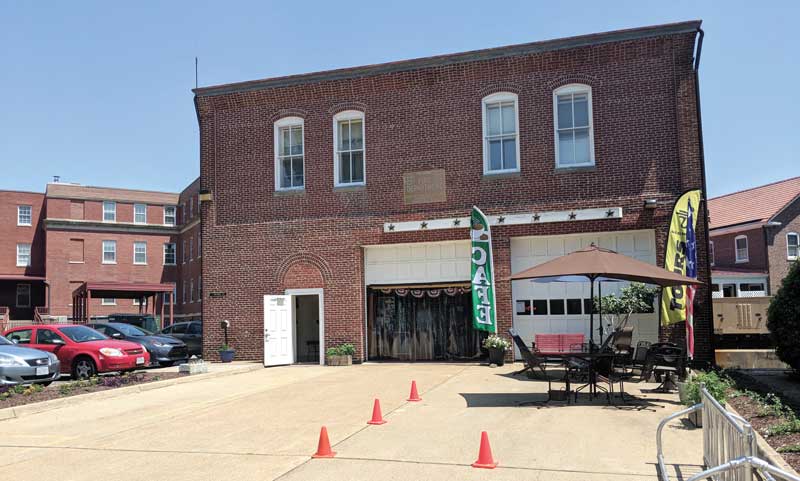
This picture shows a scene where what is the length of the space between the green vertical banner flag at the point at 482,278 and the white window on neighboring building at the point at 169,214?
4154cm

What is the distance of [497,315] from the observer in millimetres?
18688

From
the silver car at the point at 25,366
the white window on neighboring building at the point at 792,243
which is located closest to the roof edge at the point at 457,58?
the silver car at the point at 25,366

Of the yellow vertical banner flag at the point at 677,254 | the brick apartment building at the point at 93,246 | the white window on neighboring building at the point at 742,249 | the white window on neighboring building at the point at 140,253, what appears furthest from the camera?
the white window on neighboring building at the point at 140,253

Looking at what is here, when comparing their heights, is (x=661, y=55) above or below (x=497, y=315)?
above

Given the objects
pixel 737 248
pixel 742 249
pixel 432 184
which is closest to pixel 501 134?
pixel 432 184

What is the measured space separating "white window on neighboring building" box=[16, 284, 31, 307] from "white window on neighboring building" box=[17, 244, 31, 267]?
1.80 m

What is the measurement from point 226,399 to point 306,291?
7239mm

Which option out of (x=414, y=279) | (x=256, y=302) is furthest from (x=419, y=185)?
(x=256, y=302)

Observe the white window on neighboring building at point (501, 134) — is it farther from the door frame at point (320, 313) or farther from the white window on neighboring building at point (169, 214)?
the white window on neighboring building at point (169, 214)

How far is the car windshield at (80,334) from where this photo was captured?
18109 mm

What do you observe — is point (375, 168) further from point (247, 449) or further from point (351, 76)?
point (247, 449)

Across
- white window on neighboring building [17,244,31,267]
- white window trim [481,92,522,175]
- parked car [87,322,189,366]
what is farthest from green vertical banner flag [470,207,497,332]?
white window on neighboring building [17,244,31,267]

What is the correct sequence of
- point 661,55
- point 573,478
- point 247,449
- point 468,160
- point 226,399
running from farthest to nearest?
1. point 468,160
2. point 661,55
3. point 226,399
4. point 247,449
5. point 573,478

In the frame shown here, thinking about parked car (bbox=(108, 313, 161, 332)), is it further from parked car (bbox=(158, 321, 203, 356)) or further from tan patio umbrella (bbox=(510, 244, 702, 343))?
tan patio umbrella (bbox=(510, 244, 702, 343))
